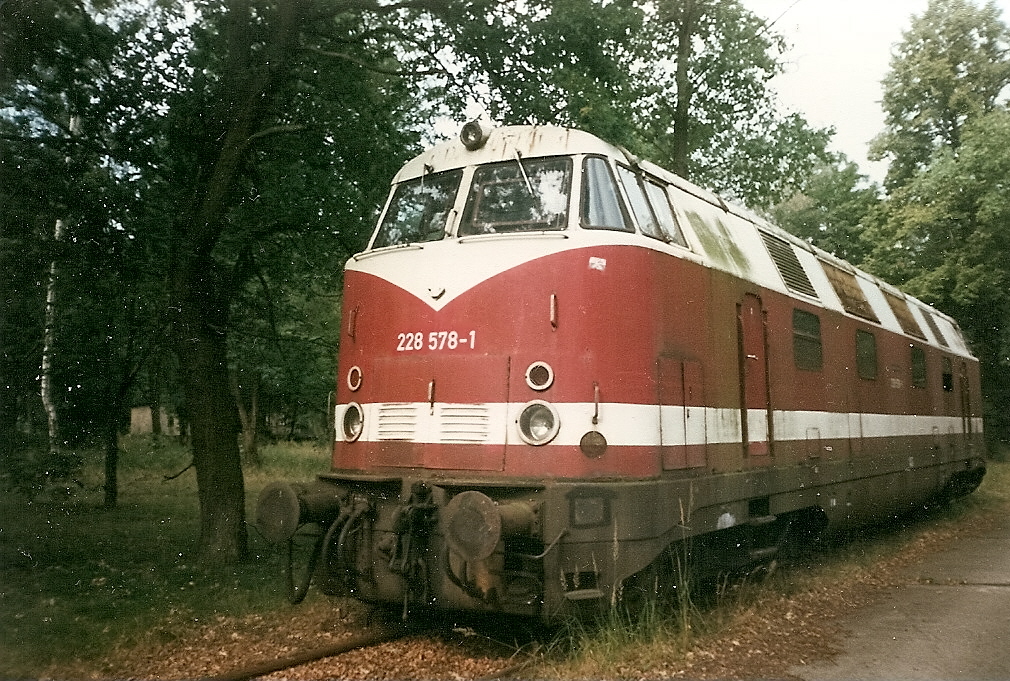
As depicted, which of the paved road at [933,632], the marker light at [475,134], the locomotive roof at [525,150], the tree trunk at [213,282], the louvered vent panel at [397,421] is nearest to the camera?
the paved road at [933,632]

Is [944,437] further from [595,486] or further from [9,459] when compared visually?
[9,459]

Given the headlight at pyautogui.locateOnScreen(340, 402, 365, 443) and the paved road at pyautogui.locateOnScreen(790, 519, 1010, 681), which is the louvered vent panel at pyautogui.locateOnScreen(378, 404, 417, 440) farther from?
the paved road at pyautogui.locateOnScreen(790, 519, 1010, 681)

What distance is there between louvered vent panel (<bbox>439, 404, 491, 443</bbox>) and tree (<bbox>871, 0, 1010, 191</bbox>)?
70.1 feet

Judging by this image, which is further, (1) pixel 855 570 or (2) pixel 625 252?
(1) pixel 855 570

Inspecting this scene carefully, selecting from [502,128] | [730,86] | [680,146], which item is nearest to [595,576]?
[502,128]

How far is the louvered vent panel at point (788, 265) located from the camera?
7641 millimetres

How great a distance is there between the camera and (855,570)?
8273 mm

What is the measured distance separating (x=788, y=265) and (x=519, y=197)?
11.1ft

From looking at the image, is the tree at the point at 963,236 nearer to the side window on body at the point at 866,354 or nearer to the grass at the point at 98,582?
the side window on body at the point at 866,354

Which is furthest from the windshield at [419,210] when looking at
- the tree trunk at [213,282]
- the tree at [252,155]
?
the tree trunk at [213,282]

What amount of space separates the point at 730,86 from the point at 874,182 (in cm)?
1127

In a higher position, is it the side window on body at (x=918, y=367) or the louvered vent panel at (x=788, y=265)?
the louvered vent panel at (x=788, y=265)

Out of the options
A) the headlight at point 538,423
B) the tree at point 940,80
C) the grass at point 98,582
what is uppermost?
the tree at point 940,80

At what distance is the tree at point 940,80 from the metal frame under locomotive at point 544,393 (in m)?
19.6
